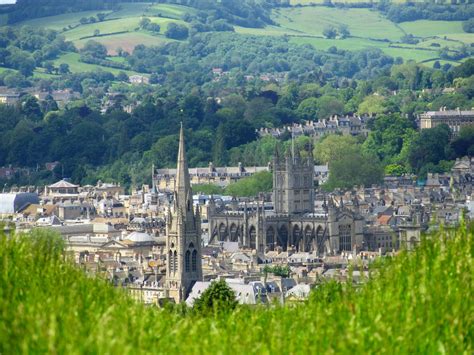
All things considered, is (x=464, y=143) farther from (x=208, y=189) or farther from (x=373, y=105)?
(x=373, y=105)

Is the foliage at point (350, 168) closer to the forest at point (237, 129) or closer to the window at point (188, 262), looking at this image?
the forest at point (237, 129)

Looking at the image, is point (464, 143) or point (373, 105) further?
point (373, 105)

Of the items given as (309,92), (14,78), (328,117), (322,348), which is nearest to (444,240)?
(322,348)

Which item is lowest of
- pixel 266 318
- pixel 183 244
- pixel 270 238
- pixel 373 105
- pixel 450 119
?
pixel 270 238

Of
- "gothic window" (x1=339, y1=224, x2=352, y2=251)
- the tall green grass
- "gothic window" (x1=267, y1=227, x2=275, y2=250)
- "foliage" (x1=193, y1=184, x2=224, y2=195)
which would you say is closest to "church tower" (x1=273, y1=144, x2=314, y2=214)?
"gothic window" (x1=267, y1=227, x2=275, y2=250)

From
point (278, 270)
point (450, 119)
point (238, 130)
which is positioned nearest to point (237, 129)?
point (238, 130)

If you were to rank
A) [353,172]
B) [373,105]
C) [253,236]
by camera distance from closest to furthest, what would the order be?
[253,236], [353,172], [373,105]
